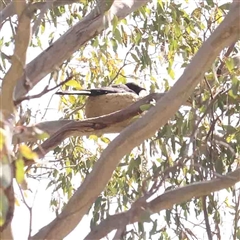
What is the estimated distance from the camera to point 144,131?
8.36 feet

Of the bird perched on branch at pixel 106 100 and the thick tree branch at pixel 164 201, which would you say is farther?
the bird perched on branch at pixel 106 100

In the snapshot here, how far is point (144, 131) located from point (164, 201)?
0.83 feet

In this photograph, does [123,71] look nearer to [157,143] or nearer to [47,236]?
[157,143]

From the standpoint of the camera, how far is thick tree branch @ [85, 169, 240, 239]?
243 centimetres

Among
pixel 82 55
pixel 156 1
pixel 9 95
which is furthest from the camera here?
pixel 82 55

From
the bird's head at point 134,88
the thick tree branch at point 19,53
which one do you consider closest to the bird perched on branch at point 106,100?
the bird's head at point 134,88

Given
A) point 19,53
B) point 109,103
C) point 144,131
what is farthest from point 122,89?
point 19,53

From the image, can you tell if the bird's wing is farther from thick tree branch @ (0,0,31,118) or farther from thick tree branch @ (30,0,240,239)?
thick tree branch @ (0,0,31,118)

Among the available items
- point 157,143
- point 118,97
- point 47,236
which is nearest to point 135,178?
point 157,143

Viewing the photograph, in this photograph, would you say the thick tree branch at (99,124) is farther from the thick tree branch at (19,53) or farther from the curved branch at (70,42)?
the thick tree branch at (19,53)

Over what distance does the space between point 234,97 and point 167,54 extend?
1102mm

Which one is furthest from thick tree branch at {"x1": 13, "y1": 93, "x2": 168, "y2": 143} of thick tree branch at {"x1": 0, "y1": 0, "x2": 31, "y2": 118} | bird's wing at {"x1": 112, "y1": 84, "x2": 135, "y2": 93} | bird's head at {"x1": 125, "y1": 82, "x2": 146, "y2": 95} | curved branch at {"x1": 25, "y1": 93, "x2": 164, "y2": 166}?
thick tree branch at {"x1": 0, "y1": 0, "x2": 31, "y2": 118}

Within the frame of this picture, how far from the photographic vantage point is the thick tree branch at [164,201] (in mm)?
2428

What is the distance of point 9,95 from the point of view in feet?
7.06
